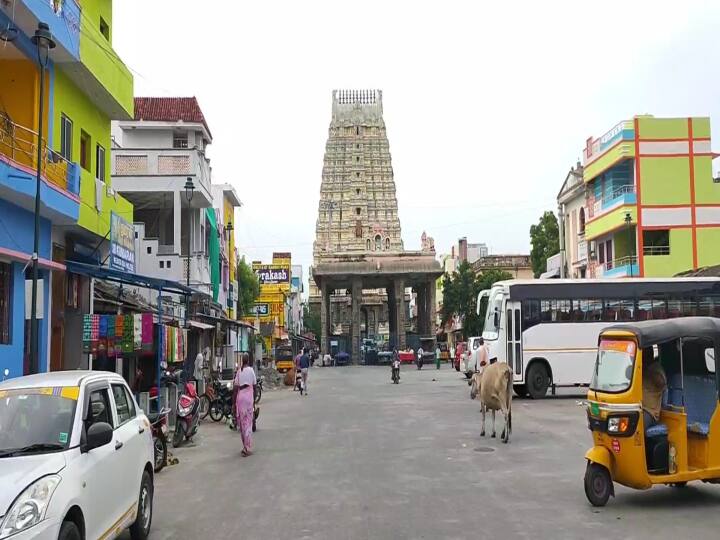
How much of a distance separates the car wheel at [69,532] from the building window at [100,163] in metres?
15.5

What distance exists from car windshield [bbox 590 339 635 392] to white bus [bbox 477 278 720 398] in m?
15.0

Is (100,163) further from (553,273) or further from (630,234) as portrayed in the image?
(553,273)

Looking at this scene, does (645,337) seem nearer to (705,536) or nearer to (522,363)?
(705,536)

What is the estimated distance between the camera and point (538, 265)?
58156 mm

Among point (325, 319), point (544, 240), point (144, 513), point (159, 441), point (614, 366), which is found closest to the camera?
point (144, 513)

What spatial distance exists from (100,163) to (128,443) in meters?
14.6

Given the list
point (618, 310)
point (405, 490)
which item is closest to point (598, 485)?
point (405, 490)

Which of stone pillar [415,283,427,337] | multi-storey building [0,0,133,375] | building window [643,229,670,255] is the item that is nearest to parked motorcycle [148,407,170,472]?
multi-storey building [0,0,133,375]

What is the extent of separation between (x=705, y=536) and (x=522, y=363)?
55.3ft

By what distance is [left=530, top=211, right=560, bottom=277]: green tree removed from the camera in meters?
57.1

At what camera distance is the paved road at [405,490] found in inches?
297

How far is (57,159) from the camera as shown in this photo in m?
15.0

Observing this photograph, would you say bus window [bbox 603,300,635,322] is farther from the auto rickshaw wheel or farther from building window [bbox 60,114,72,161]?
building window [bbox 60,114,72,161]

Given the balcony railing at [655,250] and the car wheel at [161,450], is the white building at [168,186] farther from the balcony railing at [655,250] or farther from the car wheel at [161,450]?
the balcony railing at [655,250]
